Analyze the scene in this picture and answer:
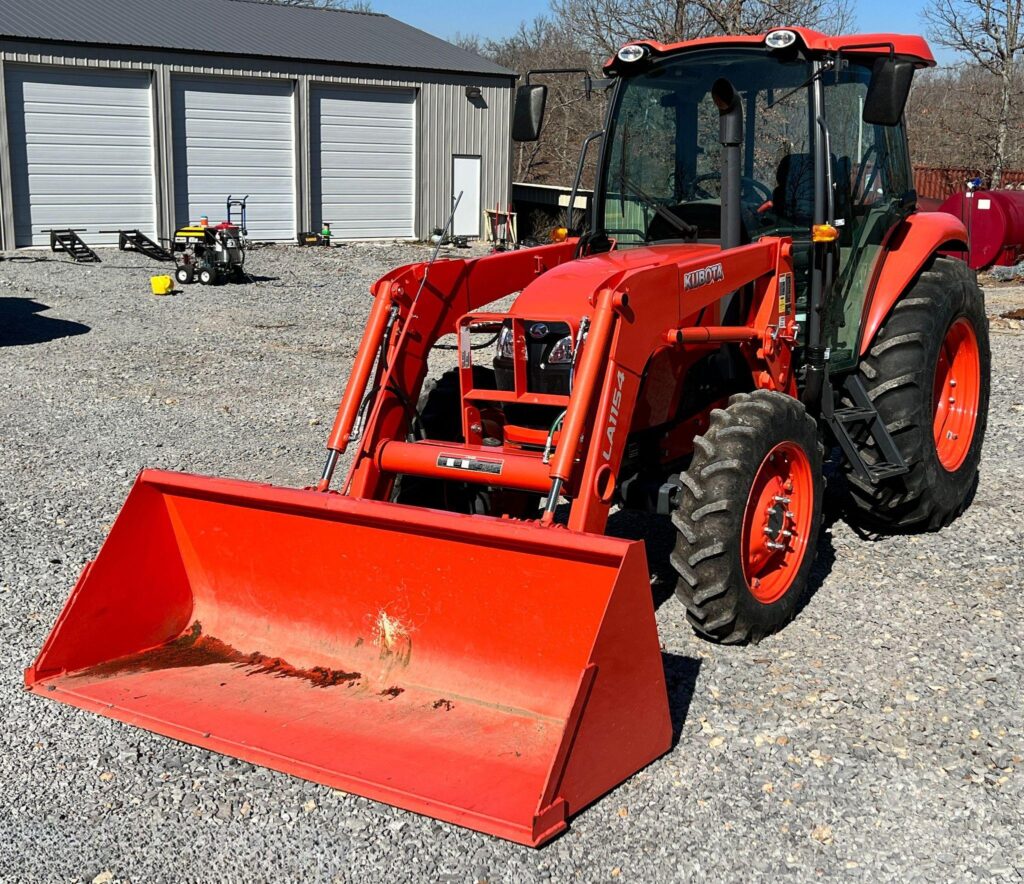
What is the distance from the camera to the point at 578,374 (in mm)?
4398

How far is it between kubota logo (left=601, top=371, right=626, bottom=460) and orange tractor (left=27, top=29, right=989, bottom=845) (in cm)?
2

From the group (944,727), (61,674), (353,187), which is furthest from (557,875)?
(353,187)

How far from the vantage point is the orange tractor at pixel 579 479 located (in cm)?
393

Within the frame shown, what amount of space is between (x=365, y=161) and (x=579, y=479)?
69.8ft

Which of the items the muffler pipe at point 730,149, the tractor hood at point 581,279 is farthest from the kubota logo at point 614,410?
the muffler pipe at point 730,149

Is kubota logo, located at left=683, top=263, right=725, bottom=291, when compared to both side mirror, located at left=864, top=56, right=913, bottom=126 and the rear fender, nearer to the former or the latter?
side mirror, located at left=864, top=56, right=913, bottom=126

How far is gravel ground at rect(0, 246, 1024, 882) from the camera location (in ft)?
11.5

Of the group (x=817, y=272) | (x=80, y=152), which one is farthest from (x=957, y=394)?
(x=80, y=152)

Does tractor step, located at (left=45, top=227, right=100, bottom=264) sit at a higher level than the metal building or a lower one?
lower

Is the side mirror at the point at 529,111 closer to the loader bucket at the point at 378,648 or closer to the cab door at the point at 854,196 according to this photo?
the cab door at the point at 854,196

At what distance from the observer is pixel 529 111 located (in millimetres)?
5965

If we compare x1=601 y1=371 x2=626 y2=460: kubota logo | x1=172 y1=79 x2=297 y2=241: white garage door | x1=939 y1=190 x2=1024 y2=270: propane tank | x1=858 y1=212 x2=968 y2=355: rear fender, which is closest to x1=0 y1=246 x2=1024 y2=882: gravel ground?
x1=601 y1=371 x2=626 y2=460: kubota logo

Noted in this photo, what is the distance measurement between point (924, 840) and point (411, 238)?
23199 millimetres

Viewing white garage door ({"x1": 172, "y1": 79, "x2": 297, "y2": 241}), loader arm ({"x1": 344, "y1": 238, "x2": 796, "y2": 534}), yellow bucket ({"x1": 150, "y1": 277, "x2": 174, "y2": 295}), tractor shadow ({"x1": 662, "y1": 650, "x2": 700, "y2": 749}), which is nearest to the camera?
tractor shadow ({"x1": 662, "y1": 650, "x2": 700, "y2": 749})
